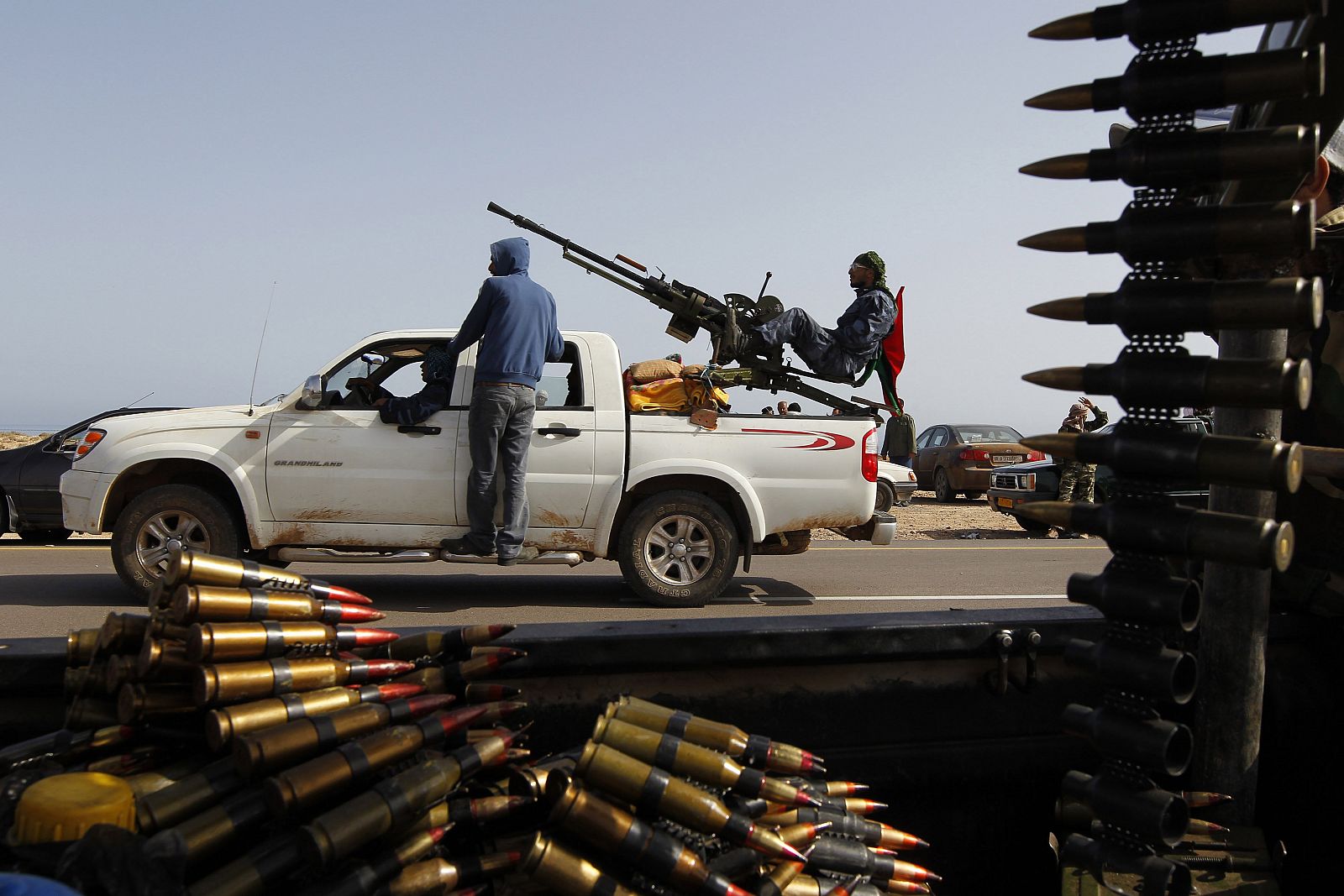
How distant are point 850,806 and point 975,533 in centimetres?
1601

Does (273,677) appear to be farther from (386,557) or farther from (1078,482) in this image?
(1078,482)

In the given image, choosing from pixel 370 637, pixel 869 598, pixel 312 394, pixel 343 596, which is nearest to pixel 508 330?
pixel 312 394

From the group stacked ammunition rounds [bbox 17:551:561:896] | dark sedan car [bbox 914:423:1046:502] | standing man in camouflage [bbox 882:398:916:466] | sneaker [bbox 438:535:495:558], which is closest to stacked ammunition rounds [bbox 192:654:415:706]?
stacked ammunition rounds [bbox 17:551:561:896]

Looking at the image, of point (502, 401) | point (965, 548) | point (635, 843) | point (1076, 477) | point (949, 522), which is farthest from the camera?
point (949, 522)

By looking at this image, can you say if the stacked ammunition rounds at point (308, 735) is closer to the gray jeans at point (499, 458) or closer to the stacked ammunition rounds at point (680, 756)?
the stacked ammunition rounds at point (680, 756)

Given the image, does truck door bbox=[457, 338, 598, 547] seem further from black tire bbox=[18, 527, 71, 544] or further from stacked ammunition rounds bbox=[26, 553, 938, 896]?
black tire bbox=[18, 527, 71, 544]

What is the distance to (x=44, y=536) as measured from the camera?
12.9m

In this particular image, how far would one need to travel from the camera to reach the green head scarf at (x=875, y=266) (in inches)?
394

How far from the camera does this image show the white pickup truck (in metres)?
8.27

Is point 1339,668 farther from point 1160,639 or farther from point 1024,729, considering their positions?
point 1160,639

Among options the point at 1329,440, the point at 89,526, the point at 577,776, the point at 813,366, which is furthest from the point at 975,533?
the point at 577,776

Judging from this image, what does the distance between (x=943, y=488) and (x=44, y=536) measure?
57.1ft

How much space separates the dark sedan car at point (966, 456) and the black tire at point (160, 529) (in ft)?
53.3

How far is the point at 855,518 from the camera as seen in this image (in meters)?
9.09
